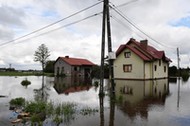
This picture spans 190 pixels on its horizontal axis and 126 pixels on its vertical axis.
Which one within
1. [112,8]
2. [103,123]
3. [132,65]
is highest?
[112,8]

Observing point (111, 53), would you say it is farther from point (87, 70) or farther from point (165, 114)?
point (87, 70)

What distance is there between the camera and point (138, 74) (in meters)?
37.5

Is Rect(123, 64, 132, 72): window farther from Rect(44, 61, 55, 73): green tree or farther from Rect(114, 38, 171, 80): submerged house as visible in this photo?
Rect(44, 61, 55, 73): green tree

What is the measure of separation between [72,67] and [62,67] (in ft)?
10.7

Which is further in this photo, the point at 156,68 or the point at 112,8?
the point at 156,68

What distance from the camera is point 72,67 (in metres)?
58.2

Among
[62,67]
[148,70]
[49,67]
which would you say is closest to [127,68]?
[148,70]

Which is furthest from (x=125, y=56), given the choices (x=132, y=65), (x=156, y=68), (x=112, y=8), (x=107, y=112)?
(x=107, y=112)

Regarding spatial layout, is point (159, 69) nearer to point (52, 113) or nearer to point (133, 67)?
point (133, 67)

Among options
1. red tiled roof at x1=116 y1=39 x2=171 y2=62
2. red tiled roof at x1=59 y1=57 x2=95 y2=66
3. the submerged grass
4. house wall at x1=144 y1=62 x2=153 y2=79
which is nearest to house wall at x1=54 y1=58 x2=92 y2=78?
red tiled roof at x1=59 y1=57 x2=95 y2=66

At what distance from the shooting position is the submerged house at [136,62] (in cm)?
3731

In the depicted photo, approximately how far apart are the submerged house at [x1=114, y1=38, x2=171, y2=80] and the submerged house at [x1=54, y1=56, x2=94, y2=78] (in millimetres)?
18740

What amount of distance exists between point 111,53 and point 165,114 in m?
6.17

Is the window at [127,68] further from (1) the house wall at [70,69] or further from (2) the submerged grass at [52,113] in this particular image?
(2) the submerged grass at [52,113]
